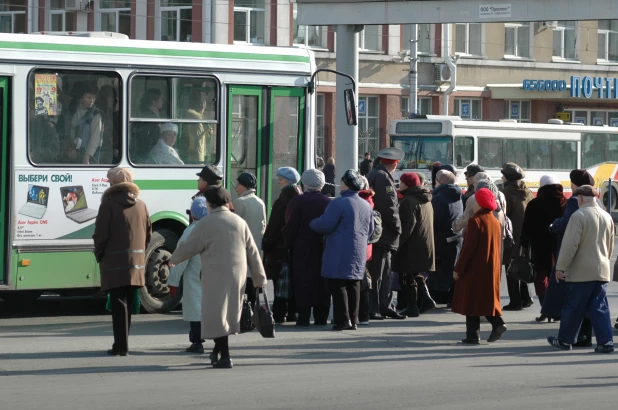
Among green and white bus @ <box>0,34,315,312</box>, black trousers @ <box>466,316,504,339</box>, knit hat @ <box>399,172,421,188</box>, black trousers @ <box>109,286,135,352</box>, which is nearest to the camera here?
black trousers @ <box>109,286,135,352</box>

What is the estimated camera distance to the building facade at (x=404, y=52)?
4244 cm

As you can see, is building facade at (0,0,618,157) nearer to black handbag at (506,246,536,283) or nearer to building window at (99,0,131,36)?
building window at (99,0,131,36)

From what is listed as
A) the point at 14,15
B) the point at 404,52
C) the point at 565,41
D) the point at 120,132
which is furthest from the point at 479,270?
the point at 565,41

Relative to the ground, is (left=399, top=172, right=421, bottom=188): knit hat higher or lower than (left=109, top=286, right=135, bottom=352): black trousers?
higher

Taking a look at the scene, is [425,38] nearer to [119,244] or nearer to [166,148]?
[166,148]

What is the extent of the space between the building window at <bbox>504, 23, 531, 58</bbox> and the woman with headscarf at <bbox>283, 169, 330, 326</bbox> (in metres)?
37.9

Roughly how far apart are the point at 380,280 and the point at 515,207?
232 centimetres

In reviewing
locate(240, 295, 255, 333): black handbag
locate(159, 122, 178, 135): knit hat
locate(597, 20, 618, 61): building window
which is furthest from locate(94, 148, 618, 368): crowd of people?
locate(597, 20, 618, 61): building window

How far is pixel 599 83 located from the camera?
169ft

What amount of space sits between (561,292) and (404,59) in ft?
112

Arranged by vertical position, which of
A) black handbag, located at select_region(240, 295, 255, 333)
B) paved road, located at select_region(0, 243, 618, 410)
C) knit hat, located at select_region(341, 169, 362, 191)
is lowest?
paved road, located at select_region(0, 243, 618, 410)

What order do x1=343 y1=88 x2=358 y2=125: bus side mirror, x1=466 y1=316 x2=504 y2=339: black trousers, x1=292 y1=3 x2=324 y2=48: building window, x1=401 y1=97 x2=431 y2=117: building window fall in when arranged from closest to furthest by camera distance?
x1=466 y1=316 x2=504 y2=339: black trousers
x1=343 y1=88 x2=358 y2=125: bus side mirror
x1=292 y1=3 x2=324 y2=48: building window
x1=401 y1=97 x2=431 y2=117: building window

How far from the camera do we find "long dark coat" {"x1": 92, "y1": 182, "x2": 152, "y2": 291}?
10984 mm

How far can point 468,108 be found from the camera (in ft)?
162
